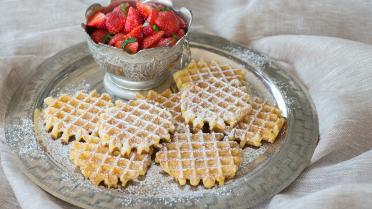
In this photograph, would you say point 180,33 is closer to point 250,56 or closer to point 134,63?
point 134,63

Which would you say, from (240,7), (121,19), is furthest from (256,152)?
(240,7)

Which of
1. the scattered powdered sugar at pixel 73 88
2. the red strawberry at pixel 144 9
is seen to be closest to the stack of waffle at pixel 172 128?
the scattered powdered sugar at pixel 73 88

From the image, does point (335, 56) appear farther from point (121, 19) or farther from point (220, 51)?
point (121, 19)

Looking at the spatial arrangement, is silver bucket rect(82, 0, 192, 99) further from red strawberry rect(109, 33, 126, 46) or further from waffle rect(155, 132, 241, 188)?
waffle rect(155, 132, 241, 188)

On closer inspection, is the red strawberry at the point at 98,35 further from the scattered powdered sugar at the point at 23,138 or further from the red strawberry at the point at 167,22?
the scattered powdered sugar at the point at 23,138

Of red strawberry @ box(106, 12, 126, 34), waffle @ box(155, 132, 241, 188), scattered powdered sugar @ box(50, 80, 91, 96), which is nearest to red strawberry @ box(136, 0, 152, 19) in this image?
red strawberry @ box(106, 12, 126, 34)

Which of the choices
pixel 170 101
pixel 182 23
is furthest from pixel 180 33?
pixel 170 101
